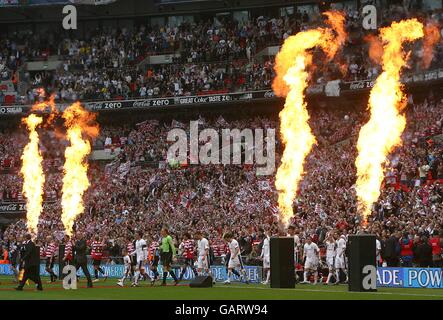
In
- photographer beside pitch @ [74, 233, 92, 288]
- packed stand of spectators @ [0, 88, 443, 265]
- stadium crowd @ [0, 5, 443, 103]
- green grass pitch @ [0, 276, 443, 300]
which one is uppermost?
stadium crowd @ [0, 5, 443, 103]

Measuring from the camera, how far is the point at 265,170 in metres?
49.2

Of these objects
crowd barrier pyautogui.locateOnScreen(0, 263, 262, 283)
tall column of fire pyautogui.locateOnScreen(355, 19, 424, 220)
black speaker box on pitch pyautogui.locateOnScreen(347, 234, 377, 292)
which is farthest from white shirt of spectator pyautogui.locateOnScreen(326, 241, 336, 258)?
black speaker box on pitch pyautogui.locateOnScreen(347, 234, 377, 292)

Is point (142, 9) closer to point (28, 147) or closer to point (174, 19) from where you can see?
point (174, 19)

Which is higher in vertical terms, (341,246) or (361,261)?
(341,246)

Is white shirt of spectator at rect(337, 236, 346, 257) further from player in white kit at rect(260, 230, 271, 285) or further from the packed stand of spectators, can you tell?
player in white kit at rect(260, 230, 271, 285)

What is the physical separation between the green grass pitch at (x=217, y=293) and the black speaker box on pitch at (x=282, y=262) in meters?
0.42

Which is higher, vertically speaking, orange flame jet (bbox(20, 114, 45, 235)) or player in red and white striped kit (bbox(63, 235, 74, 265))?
orange flame jet (bbox(20, 114, 45, 235))

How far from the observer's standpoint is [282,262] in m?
29.6

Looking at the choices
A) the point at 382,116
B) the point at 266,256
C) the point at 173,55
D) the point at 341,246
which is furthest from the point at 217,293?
the point at 173,55

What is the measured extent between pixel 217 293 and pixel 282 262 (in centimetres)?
254

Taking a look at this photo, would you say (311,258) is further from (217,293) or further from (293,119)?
(293,119)

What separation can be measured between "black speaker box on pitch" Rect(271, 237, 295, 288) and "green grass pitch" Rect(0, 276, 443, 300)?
0.42 m

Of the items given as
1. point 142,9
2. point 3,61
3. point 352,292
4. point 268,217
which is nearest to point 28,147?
point 3,61

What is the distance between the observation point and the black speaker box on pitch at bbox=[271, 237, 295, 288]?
29281 millimetres
